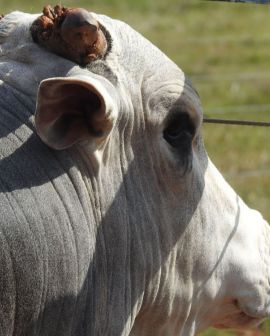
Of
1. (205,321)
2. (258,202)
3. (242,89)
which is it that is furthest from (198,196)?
(242,89)

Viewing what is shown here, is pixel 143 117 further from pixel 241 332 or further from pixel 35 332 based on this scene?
pixel 241 332

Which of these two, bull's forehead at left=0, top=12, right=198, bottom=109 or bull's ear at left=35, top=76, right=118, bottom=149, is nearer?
bull's ear at left=35, top=76, right=118, bottom=149

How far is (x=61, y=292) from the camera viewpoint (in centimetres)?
344

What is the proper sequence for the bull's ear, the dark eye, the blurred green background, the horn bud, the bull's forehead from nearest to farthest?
the bull's ear → the horn bud → the bull's forehead → the dark eye → the blurred green background

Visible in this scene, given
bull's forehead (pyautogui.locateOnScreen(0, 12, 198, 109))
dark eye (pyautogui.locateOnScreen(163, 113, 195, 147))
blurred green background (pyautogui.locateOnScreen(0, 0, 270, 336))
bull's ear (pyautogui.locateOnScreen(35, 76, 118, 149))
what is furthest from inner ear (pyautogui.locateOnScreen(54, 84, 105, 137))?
blurred green background (pyautogui.locateOnScreen(0, 0, 270, 336))

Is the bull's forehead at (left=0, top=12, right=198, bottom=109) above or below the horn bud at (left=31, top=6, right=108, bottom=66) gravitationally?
below

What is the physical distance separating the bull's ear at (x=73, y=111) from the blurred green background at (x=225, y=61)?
3034mm

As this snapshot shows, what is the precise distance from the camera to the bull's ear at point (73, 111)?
3320 millimetres

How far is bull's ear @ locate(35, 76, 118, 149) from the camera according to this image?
10.9 ft

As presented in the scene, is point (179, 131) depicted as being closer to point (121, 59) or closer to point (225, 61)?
point (121, 59)

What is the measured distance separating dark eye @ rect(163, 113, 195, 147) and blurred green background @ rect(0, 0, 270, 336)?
8.68ft

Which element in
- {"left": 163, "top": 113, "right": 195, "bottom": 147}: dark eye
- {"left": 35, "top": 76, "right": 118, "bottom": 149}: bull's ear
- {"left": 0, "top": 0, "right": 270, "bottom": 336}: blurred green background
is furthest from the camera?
{"left": 0, "top": 0, "right": 270, "bottom": 336}: blurred green background

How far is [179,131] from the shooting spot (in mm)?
3805

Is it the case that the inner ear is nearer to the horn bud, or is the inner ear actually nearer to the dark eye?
the horn bud
